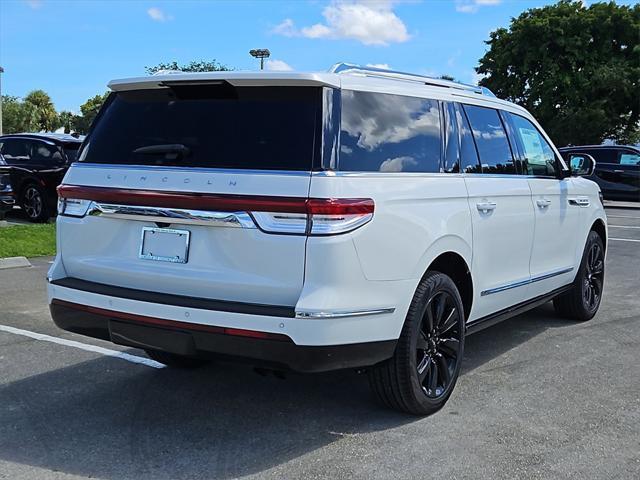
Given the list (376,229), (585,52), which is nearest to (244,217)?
(376,229)

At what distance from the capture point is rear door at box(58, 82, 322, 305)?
336cm

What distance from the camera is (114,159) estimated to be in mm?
3908

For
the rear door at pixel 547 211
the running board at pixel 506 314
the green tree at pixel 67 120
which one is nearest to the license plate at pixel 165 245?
the running board at pixel 506 314

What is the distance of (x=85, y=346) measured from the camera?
217 inches

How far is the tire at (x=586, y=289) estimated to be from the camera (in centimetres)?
639

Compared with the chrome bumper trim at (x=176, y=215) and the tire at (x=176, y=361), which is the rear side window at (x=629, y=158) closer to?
the tire at (x=176, y=361)

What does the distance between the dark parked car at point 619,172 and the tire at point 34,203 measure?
14572 millimetres

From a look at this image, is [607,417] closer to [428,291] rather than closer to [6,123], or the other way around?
[428,291]

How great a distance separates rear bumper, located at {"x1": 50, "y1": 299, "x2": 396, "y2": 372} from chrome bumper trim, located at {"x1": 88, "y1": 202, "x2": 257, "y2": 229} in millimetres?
505

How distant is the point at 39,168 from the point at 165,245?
11.3 meters

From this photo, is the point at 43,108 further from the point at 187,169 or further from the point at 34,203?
the point at 187,169

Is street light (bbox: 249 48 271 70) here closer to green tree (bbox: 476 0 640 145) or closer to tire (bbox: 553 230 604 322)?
green tree (bbox: 476 0 640 145)

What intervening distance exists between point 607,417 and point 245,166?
8.49 ft

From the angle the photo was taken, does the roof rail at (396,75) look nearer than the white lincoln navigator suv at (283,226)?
No
